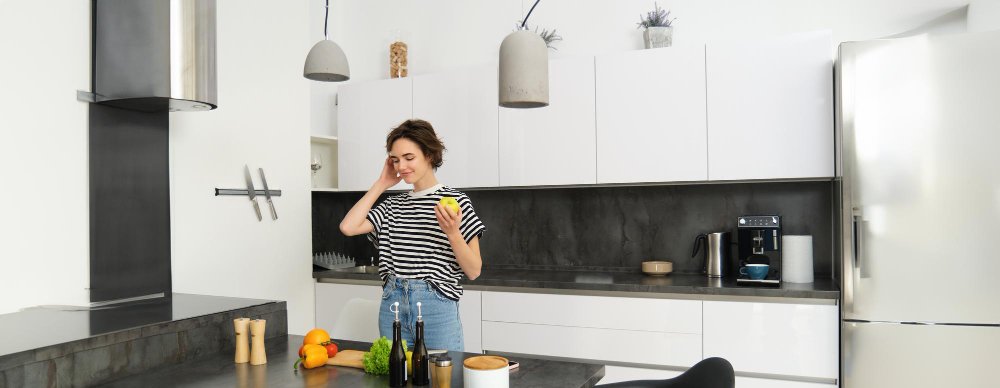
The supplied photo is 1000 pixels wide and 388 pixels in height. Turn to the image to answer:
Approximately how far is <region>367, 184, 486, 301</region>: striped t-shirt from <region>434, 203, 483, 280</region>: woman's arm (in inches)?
2.0

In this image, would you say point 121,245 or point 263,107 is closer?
point 121,245

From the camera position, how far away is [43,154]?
251 centimetres

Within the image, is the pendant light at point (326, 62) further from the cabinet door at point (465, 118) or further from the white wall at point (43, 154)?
the cabinet door at point (465, 118)

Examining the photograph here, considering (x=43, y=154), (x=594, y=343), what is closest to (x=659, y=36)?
(x=594, y=343)

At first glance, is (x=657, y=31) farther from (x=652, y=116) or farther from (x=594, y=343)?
(x=594, y=343)

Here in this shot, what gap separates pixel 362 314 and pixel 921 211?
226 centimetres

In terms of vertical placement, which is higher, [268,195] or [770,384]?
[268,195]

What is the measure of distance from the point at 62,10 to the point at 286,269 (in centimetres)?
162

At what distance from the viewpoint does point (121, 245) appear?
275 centimetres

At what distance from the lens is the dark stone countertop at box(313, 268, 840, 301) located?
117 inches

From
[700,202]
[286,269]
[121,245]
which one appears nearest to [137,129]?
[121,245]

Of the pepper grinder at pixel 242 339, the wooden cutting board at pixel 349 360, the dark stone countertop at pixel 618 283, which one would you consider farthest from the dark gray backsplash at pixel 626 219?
the pepper grinder at pixel 242 339

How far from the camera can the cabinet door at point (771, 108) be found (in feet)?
10.3

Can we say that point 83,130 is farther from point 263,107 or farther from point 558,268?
point 558,268
